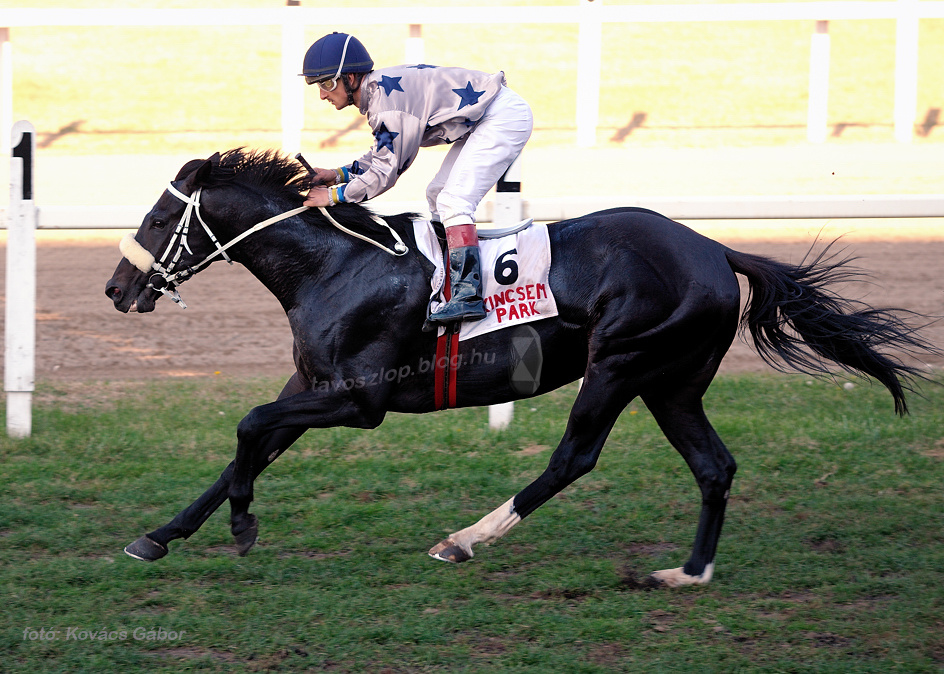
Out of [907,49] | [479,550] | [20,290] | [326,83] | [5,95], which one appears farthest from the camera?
[907,49]

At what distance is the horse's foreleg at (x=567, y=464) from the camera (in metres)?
4.13

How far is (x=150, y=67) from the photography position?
17.1 metres

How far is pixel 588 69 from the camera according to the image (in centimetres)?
1396

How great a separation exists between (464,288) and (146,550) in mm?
1596

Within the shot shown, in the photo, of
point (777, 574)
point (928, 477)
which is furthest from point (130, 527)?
point (928, 477)

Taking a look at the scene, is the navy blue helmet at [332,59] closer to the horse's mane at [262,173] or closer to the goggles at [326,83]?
the goggles at [326,83]

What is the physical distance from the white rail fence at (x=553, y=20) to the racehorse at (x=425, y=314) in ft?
30.8

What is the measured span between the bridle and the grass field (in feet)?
3.65

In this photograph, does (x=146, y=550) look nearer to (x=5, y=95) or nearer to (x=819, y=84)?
(x=5, y=95)

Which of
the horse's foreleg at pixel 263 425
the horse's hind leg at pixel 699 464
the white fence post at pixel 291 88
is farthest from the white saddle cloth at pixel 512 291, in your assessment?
the white fence post at pixel 291 88

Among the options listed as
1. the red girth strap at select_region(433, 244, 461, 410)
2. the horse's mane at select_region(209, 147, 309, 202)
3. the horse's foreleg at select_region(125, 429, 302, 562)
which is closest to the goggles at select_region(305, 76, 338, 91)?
the horse's mane at select_region(209, 147, 309, 202)

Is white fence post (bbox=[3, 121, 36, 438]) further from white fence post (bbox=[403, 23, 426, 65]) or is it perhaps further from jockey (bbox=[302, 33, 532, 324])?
white fence post (bbox=[403, 23, 426, 65])

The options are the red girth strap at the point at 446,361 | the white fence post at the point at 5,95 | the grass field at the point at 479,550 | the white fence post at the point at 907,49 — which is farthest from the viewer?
the white fence post at the point at 907,49

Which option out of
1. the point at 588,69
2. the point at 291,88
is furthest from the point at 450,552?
the point at 588,69
